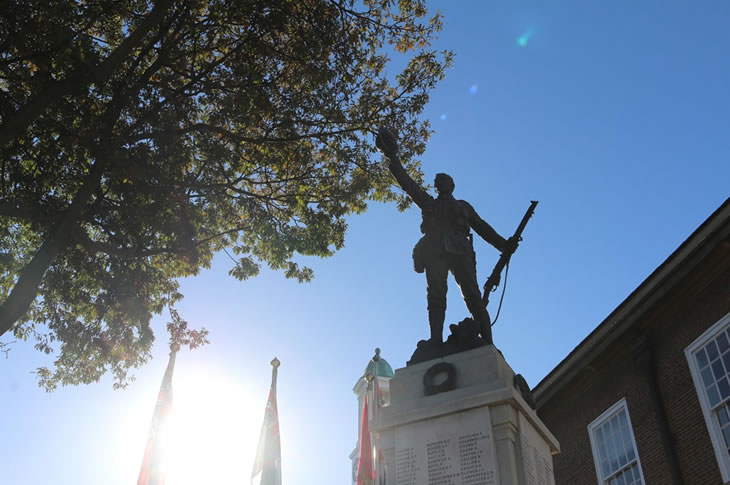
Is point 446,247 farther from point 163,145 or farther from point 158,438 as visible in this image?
point 158,438

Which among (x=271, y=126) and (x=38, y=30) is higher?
(x=271, y=126)

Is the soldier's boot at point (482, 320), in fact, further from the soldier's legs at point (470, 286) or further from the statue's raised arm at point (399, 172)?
the statue's raised arm at point (399, 172)

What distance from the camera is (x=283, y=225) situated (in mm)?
13109

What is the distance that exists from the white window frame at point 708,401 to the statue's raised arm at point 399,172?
8070mm

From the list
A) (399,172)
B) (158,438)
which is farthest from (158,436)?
(399,172)

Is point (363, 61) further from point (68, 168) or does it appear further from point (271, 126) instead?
point (68, 168)

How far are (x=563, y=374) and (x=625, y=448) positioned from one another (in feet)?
8.78

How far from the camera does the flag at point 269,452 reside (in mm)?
14489

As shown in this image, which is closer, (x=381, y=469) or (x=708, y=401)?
(x=381, y=469)

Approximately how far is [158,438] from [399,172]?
1070 cm

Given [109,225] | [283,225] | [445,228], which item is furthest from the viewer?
[283,225]

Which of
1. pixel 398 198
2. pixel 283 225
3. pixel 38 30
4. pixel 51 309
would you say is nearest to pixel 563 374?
pixel 398 198

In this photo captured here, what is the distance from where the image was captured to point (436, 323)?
23.9ft

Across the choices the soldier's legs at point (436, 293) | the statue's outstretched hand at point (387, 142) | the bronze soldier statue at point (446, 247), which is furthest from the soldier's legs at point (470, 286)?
the statue's outstretched hand at point (387, 142)
